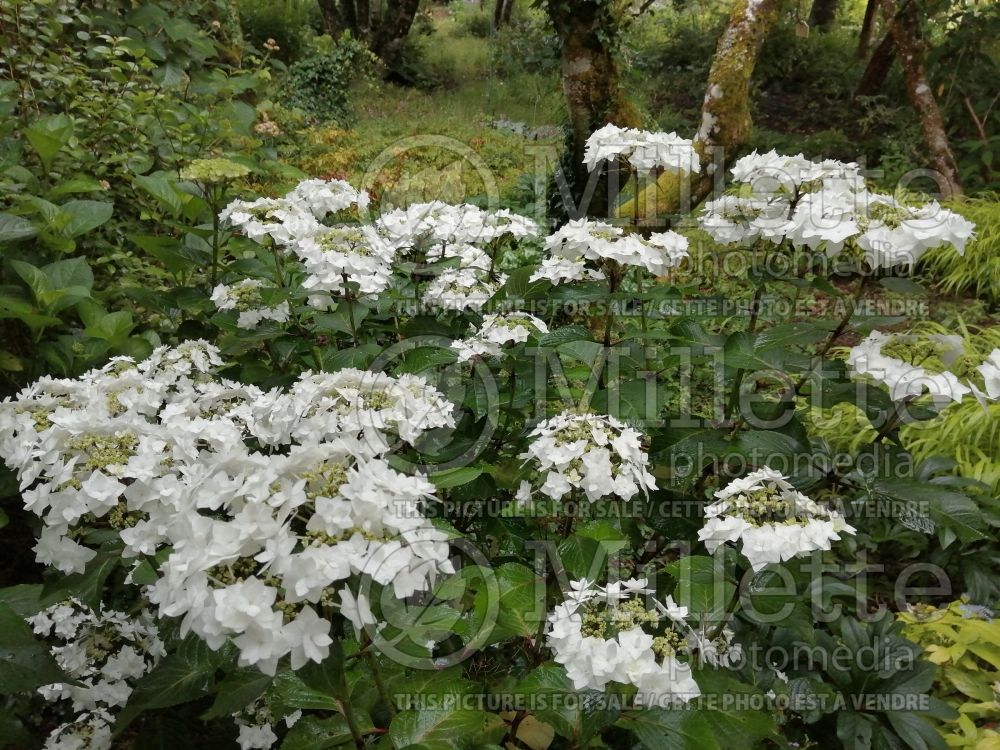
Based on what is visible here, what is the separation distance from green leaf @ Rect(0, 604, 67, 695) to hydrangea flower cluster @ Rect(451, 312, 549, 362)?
3.51 ft

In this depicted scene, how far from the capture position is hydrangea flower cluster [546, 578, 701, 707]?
111 cm

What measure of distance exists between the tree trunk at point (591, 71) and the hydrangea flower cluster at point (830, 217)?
8.24ft

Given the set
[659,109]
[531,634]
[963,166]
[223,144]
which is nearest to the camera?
[531,634]

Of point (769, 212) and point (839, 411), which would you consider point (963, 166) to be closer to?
point (839, 411)

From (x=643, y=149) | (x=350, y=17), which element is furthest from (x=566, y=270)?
(x=350, y=17)

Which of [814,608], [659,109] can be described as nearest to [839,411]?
[814,608]

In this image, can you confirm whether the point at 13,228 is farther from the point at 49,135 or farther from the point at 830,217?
the point at 830,217

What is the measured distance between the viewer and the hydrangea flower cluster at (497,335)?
1.66 meters

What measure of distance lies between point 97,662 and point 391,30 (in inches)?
422

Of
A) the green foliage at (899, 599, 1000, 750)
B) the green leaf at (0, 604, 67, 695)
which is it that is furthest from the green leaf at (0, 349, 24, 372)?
the green foliage at (899, 599, 1000, 750)

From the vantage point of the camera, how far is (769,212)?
1721 mm

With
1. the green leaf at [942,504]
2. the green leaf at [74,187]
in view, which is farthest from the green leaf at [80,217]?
the green leaf at [942,504]

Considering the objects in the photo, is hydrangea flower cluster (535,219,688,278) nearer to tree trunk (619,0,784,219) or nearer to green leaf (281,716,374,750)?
green leaf (281,716,374,750)

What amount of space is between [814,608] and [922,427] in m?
1.71
